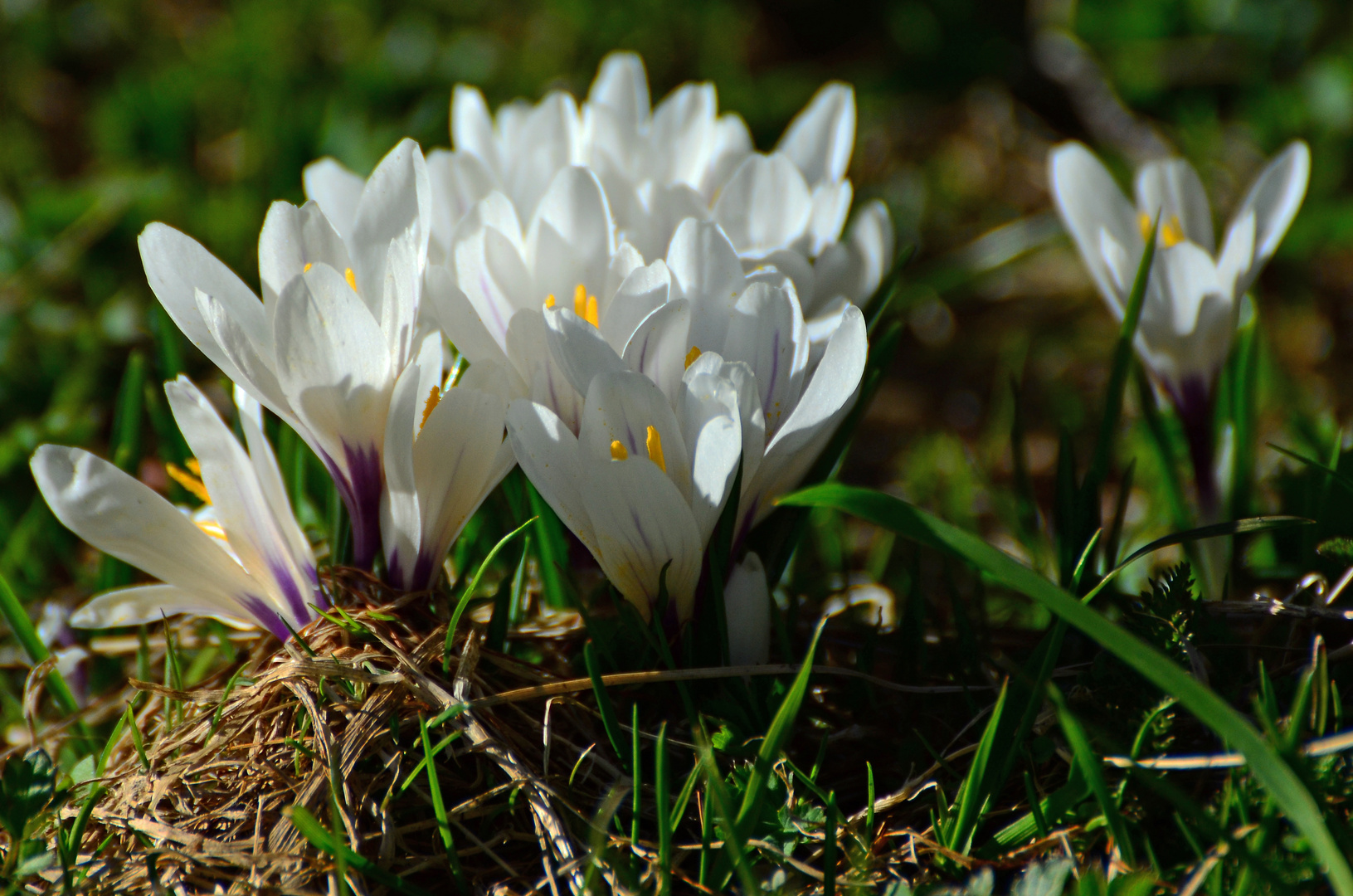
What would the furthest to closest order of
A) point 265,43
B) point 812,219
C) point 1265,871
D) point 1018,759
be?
point 265,43
point 812,219
point 1018,759
point 1265,871

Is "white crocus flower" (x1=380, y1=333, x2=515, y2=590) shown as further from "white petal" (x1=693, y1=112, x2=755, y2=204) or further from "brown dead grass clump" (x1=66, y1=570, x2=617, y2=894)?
"white petal" (x1=693, y1=112, x2=755, y2=204)

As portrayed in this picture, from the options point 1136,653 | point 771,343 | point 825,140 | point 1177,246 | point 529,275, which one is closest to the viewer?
point 1136,653

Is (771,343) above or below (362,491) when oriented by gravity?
above

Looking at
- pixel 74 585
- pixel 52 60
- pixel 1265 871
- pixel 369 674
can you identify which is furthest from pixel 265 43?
pixel 1265 871

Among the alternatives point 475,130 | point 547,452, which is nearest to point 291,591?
point 547,452

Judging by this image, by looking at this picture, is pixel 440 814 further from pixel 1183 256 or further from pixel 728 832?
pixel 1183 256

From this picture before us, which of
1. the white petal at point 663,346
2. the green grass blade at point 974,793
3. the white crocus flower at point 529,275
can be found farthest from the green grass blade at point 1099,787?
the white crocus flower at point 529,275

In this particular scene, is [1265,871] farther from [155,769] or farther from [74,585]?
[74,585]
